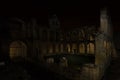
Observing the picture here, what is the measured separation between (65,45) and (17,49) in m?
17.8

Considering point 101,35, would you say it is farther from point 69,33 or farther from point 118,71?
point 69,33

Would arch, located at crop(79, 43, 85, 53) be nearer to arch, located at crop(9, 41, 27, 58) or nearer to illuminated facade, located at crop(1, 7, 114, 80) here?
illuminated facade, located at crop(1, 7, 114, 80)

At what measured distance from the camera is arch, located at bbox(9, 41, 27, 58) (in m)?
27.7

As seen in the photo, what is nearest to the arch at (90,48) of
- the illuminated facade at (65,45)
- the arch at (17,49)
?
the illuminated facade at (65,45)

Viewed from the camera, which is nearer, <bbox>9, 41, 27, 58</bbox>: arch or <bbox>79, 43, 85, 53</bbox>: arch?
<bbox>9, 41, 27, 58</bbox>: arch

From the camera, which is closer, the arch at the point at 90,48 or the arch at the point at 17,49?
the arch at the point at 17,49

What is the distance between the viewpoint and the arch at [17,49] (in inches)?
1090

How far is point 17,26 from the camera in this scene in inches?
1121

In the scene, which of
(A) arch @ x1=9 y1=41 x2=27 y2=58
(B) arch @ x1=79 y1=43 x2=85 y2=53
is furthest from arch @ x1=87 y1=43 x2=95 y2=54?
(A) arch @ x1=9 y1=41 x2=27 y2=58

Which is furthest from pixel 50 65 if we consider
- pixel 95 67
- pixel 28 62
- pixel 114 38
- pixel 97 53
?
pixel 114 38

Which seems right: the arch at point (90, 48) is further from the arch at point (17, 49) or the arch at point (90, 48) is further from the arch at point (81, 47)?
the arch at point (17, 49)

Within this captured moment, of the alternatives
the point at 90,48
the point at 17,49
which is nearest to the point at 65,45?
the point at 90,48

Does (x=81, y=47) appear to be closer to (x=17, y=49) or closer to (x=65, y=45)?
(x=65, y=45)

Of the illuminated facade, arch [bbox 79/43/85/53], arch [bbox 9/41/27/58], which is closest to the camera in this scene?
the illuminated facade
